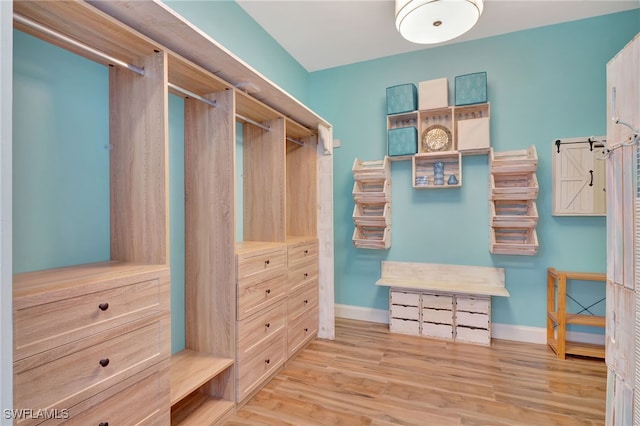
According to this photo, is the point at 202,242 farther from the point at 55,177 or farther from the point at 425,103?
the point at 425,103

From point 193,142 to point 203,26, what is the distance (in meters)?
0.91

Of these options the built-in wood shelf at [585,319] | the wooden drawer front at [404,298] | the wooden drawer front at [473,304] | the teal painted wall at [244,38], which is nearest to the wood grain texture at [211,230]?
the teal painted wall at [244,38]

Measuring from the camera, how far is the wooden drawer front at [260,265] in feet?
6.67

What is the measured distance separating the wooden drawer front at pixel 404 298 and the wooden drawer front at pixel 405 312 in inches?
1.6

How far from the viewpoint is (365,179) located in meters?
3.45

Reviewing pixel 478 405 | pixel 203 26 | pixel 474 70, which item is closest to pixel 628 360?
pixel 478 405

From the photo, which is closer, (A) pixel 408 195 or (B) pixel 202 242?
(B) pixel 202 242

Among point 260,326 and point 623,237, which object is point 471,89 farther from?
point 260,326

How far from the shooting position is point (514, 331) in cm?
314

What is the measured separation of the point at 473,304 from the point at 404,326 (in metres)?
0.71

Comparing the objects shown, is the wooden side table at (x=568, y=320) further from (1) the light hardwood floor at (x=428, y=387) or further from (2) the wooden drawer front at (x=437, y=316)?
(2) the wooden drawer front at (x=437, y=316)

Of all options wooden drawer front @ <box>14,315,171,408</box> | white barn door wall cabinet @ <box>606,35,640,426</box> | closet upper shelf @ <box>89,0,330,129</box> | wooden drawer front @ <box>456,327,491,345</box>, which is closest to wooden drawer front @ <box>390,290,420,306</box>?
wooden drawer front @ <box>456,327,491,345</box>

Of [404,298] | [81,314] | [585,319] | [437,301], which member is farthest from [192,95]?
[585,319]

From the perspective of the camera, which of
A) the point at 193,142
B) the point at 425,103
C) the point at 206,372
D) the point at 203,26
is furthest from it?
the point at 425,103
